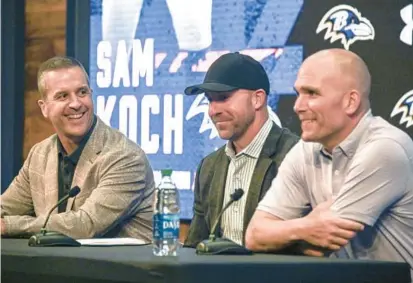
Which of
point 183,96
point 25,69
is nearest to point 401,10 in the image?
point 183,96

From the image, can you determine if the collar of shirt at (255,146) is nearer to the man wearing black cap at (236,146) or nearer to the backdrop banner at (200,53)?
the man wearing black cap at (236,146)

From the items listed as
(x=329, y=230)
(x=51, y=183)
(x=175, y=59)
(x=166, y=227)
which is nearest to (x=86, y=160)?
(x=51, y=183)

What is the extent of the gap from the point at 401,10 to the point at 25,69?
7.96 feet

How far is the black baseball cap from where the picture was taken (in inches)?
143

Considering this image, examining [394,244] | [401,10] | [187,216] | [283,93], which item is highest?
[401,10]

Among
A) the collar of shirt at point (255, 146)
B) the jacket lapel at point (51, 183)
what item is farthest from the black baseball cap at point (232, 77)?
the jacket lapel at point (51, 183)

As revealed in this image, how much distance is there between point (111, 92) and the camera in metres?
4.83

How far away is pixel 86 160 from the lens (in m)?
3.66

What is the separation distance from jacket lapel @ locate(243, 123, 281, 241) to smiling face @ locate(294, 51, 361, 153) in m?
0.54

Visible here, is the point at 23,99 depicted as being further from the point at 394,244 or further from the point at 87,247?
the point at 394,244

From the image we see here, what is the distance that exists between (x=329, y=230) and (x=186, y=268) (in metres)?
0.56

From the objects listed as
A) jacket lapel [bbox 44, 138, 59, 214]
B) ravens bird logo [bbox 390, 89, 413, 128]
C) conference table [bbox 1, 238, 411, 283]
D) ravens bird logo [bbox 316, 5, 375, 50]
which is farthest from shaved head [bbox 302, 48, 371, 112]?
jacket lapel [bbox 44, 138, 59, 214]

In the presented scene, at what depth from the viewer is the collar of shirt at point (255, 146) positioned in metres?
3.60

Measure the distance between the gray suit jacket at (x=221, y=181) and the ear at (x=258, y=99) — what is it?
98 millimetres
